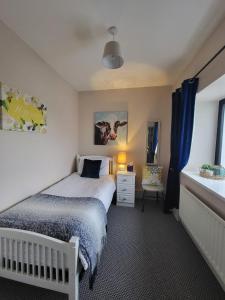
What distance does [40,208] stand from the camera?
165 cm

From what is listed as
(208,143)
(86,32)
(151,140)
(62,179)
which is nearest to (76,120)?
(62,179)

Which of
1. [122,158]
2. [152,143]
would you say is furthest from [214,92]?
[122,158]

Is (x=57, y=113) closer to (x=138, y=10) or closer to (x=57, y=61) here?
(x=57, y=61)

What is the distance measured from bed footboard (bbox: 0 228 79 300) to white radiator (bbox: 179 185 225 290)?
120 cm

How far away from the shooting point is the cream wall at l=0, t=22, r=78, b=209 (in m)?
1.67

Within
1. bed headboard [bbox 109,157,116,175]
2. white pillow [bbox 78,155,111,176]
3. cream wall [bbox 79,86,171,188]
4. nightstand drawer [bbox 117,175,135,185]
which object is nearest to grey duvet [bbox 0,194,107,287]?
nightstand drawer [bbox 117,175,135,185]

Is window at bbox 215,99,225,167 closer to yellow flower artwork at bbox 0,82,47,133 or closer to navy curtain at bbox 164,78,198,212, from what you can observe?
navy curtain at bbox 164,78,198,212

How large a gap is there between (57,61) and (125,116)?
1634 mm

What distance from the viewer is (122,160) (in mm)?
3238

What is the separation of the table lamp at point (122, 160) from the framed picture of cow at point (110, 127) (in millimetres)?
301

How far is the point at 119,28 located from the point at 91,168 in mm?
2254

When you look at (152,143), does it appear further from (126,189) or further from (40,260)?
(40,260)

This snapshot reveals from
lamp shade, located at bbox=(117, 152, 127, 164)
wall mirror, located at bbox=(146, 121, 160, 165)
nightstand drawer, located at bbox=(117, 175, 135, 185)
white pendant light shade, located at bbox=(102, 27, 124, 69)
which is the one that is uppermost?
white pendant light shade, located at bbox=(102, 27, 124, 69)

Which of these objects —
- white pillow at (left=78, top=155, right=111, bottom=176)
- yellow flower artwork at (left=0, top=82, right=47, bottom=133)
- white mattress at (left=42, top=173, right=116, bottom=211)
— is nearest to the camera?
yellow flower artwork at (left=0, top=82, right=47, bottom=133)
